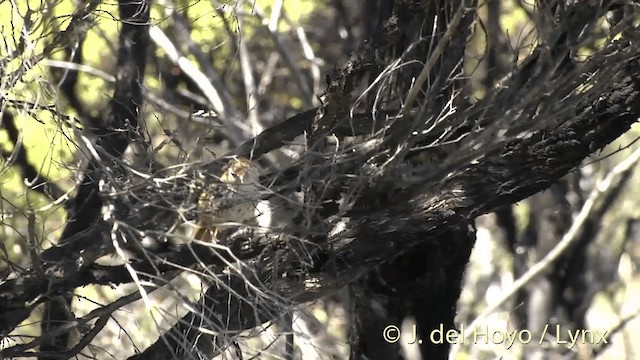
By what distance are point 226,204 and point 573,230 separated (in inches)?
208

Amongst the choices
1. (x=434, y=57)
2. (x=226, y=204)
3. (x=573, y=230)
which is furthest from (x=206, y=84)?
(x=434, y=57)

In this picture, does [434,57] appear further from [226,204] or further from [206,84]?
[206,84]

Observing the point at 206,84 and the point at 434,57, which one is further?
the point at 206,84

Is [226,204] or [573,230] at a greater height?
[573,230]

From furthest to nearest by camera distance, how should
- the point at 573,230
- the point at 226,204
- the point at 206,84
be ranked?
the point at 573,230
the point at 206,84
the point at 226,204

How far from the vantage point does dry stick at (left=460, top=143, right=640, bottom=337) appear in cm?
836

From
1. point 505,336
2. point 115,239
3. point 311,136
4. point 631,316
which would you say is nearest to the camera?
point 115,239

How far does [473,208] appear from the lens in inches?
187

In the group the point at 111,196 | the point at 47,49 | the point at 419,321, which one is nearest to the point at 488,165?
the point at 419,321

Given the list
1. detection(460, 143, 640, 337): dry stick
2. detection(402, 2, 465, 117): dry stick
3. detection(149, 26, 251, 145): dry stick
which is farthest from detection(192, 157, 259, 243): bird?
detection(460, 143, 640, 337): dry stick

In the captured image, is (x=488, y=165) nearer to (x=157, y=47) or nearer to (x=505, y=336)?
(x=505, y=336)

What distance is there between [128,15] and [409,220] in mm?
2394

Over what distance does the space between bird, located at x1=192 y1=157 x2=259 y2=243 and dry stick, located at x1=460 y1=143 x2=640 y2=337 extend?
14.9 ft

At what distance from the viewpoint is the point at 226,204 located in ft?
13.1
